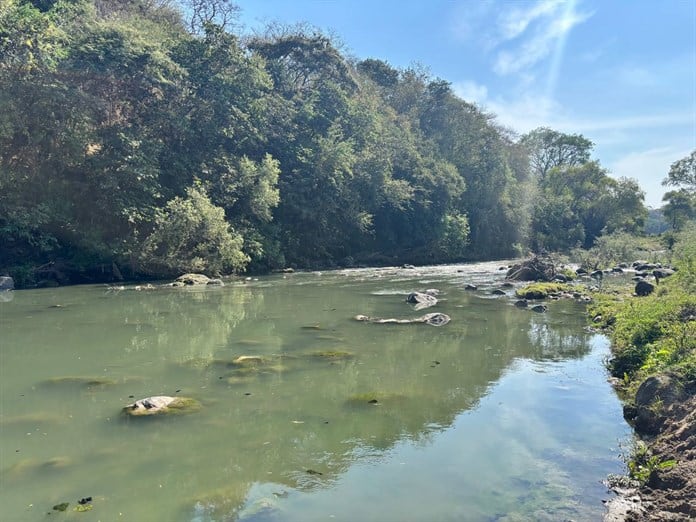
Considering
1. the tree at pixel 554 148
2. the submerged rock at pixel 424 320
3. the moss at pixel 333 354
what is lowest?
the moss at pixel 333 354

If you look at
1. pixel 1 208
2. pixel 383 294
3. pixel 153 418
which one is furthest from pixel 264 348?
pixel 1 208

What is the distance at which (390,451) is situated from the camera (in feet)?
19.4

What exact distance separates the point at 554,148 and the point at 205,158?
64.5 metres

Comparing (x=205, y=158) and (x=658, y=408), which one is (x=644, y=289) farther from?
(x=205, y=158)

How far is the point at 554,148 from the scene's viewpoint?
259ft

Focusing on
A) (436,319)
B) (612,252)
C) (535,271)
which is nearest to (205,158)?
(535,271)

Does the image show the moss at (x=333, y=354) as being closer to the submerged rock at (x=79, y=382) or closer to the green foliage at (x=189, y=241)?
the submerged rock at (x=79, y=382)

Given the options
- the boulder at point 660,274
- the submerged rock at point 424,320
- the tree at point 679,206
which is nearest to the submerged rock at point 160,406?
the submerged rock at point 424,320

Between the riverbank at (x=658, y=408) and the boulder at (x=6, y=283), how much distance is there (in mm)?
21948

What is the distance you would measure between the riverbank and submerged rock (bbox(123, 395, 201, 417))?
204 inches

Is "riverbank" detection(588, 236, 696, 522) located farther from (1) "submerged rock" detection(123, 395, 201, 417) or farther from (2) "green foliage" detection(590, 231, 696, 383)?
(1) "submerged rock" detection(123, 395, 201, 417)

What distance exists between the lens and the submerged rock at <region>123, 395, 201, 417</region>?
22.5 ft

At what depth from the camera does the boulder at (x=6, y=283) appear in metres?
20.9

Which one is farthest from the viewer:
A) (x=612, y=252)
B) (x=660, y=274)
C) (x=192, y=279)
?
(x=612, y=252)
